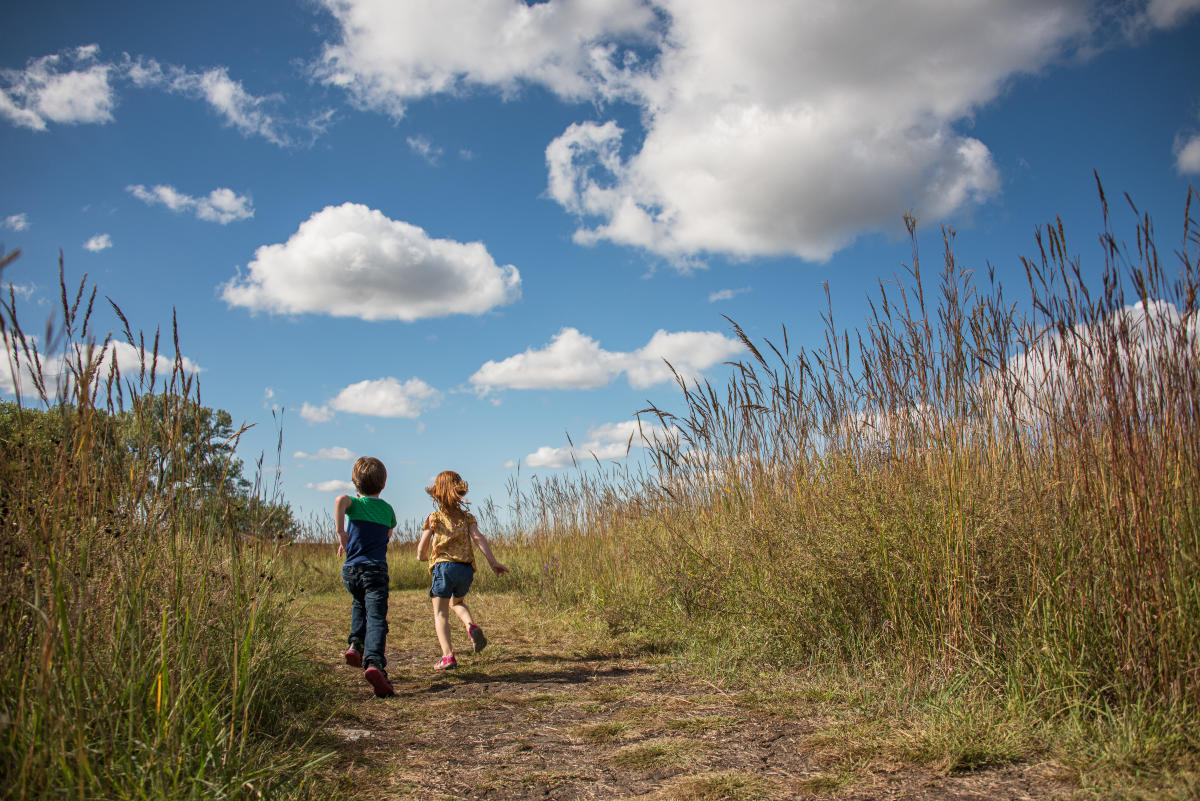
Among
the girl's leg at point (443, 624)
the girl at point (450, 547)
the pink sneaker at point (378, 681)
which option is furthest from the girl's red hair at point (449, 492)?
the pink sneaker at point (378, 681)

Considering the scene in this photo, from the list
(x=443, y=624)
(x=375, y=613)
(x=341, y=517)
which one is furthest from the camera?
(x=443, y=624)

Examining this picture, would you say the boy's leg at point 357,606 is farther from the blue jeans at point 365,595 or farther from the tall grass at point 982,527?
the tall grass at point 982,527

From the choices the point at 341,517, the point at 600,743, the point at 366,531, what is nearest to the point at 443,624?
the point at 366,531

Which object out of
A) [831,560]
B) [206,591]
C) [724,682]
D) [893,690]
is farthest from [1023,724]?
[206,591]

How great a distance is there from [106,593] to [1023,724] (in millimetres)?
3171

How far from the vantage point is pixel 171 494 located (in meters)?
2.55

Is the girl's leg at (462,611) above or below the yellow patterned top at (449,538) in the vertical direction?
below

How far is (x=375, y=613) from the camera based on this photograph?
13.7ft

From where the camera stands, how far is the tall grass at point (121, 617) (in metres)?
1.74

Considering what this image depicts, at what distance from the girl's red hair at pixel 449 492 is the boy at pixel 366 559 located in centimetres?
42

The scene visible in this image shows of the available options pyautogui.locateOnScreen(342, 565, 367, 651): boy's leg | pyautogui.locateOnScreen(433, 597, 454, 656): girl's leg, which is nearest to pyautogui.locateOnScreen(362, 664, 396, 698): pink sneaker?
pyautogui.locateOnScreen(342, 565, 367, 651): boy's leg

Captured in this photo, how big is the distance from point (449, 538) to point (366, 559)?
723 mm

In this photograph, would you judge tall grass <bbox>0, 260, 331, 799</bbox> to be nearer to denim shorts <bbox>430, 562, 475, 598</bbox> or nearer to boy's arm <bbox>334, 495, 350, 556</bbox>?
boy's arm <bbox>334, 495, 350, 556</bbox>

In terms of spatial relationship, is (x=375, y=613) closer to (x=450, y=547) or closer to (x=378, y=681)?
(x=378, y=681)
